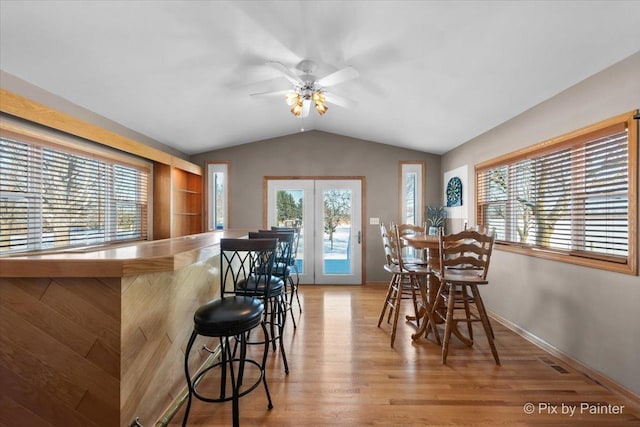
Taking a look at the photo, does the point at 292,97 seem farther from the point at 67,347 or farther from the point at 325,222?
the point at 325,222

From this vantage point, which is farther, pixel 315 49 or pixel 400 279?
pixel 400 279

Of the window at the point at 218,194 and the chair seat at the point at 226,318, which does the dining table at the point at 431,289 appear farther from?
the window at the point at 218,194

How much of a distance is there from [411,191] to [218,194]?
357 cm

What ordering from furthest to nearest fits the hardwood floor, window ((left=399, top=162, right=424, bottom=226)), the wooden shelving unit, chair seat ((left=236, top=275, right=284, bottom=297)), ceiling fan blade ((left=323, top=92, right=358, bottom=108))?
window ((left=399, top=162, right=424, bottom=226))
the wooden shelving unit
ceiling fan blade ((left=323, top=92, right=358, bottom=108))
chair seat ((left=236, top=275, right=284, bottom=297))
the hardwood floor

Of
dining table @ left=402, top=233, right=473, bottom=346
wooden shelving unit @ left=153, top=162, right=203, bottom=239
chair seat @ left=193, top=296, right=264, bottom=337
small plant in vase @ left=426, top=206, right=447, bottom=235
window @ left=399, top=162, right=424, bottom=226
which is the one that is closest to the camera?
chair seat @ left=193, top=296, right=264, bottom=337

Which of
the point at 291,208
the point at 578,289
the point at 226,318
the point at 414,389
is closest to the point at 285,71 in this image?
the point at 226,318

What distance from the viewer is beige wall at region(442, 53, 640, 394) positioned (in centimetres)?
193

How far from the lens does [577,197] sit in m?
2.38

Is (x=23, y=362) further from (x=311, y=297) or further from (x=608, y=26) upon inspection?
(x=608, y=26)

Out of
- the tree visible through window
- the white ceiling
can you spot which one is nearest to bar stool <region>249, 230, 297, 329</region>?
the white ceiling

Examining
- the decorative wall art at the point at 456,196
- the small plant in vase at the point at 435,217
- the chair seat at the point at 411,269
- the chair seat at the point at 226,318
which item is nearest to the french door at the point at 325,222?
the small plant in vase at the point at 435,217

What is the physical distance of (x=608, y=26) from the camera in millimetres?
1729

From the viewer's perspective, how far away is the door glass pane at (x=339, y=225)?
16.4ft

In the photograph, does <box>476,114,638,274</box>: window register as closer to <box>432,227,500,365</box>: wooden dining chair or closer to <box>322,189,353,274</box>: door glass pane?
<box>432,227,500,365</box>: wooden dining chair
